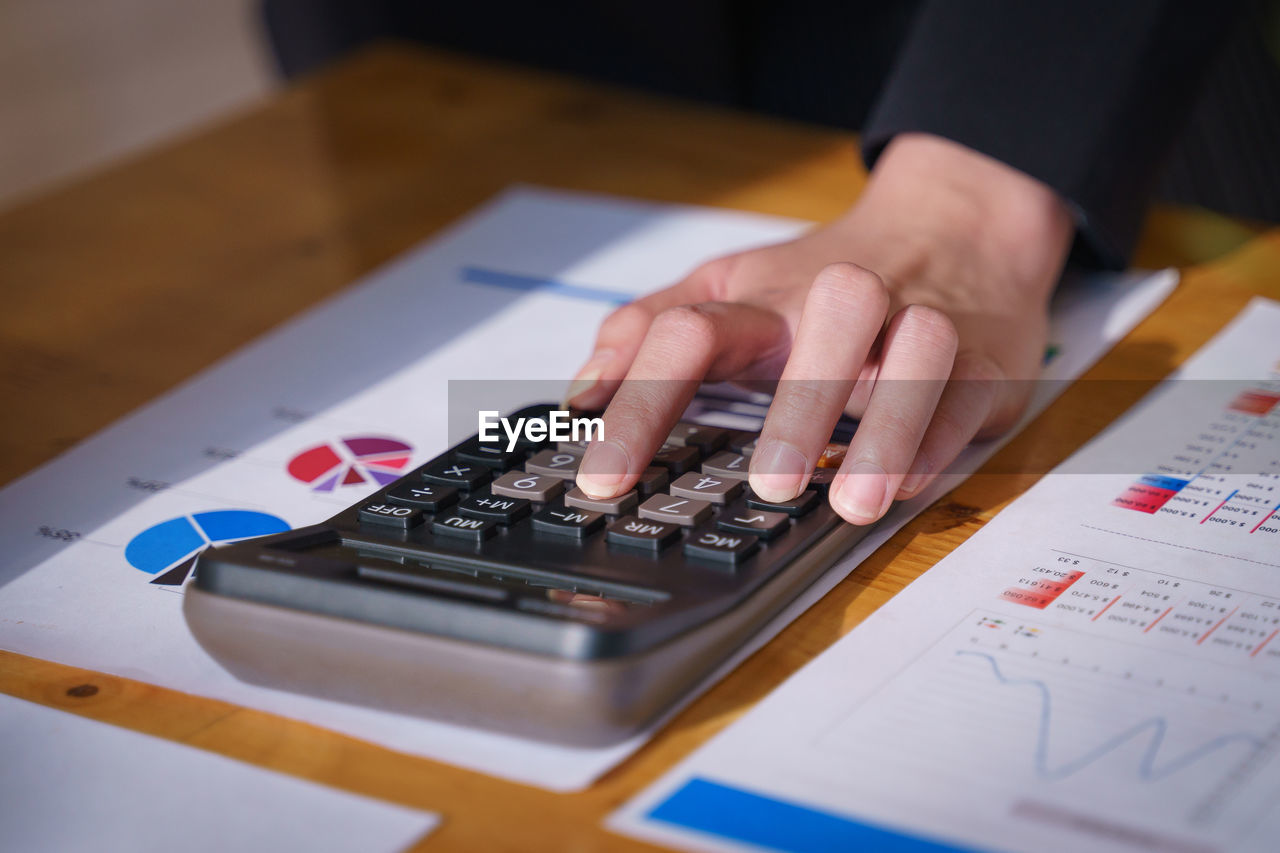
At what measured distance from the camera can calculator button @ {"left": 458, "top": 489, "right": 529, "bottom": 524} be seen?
0.44 metres

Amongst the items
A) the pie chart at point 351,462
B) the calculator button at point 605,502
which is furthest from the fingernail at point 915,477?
the pie chart at point 351,462

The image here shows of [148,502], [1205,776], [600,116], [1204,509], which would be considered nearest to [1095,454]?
[1204,509]

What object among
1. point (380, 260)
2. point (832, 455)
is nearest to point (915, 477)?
point (832, 455)

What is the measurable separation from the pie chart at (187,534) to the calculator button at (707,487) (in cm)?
16

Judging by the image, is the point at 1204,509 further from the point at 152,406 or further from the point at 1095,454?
the point at 152,406

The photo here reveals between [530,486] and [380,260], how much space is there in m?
0.35

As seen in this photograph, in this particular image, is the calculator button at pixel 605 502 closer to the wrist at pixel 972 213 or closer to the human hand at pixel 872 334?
the human hand at pixel 872 334

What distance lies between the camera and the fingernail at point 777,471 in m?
0.46

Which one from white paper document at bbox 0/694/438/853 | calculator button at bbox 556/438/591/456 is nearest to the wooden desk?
white paper document at bbox 0/694/438/853

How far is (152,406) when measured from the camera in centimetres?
63

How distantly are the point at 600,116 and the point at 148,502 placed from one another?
533mm

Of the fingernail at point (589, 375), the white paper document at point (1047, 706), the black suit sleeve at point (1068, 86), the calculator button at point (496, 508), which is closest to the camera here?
the white paper document at point (1047, 706)

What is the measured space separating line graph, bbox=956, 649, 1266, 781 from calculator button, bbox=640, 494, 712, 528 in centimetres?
13

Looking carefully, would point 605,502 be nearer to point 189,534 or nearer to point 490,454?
point 490,454
